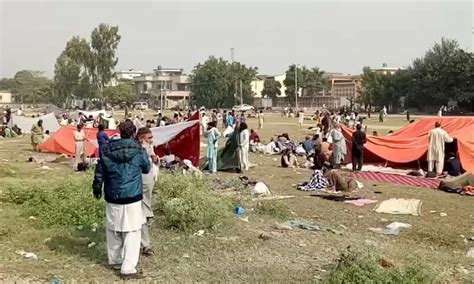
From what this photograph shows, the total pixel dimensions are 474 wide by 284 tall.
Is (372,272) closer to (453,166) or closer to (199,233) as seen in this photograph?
(199,233)

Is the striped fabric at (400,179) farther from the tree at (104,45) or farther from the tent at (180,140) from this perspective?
the tree at (104,45)

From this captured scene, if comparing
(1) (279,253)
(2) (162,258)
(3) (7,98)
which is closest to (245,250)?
(1) (279,253)

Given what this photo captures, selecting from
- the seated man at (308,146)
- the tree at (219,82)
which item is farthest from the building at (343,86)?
the seated man at (308,146)

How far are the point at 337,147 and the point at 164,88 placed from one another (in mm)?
105271

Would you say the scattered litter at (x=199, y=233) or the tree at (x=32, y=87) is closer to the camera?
the scattered litter at (x=199, y=233)

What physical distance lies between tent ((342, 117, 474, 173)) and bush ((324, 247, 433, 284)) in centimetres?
1116

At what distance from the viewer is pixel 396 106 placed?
251 feet

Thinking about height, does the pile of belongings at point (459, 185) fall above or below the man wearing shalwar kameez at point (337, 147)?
below

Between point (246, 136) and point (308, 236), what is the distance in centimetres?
911

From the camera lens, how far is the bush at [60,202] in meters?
9.23

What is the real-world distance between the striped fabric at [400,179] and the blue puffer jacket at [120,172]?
9.54m

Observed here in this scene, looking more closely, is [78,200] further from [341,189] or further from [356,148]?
[356,148]

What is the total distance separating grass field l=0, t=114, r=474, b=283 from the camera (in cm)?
668

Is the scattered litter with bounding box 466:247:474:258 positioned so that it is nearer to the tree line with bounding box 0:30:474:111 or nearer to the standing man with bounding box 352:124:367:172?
the standing man with bounding box 352:124:367:172
